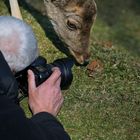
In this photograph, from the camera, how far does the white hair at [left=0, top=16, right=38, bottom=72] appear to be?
12.1ft

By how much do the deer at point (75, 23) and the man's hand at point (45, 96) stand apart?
2344 millimetres

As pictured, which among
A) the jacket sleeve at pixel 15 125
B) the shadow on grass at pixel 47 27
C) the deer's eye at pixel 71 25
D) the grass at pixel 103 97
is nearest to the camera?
the jacket sleeve at pixel 15 125

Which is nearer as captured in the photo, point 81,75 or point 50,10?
point 81,75

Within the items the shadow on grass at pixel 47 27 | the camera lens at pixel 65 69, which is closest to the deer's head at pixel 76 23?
the shadow on grass at pixel 47 27

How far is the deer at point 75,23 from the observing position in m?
6.46

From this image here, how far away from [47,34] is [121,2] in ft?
13.4

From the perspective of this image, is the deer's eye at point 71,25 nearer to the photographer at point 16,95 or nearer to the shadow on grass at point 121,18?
the shadow on grass at point 121,18

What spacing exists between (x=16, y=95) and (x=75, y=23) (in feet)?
9.85

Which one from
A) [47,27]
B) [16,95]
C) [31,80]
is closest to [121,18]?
[47,27]

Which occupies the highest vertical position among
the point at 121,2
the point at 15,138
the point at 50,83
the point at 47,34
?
the point at 15,138

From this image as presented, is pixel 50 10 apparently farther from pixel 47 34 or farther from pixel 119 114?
pixel 119 114

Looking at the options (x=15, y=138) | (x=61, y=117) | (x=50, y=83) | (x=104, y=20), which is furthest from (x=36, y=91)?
(x=104, y=20)

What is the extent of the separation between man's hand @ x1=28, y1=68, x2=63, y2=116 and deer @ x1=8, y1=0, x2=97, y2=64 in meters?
2.34

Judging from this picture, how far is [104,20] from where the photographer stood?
9.73 meters
